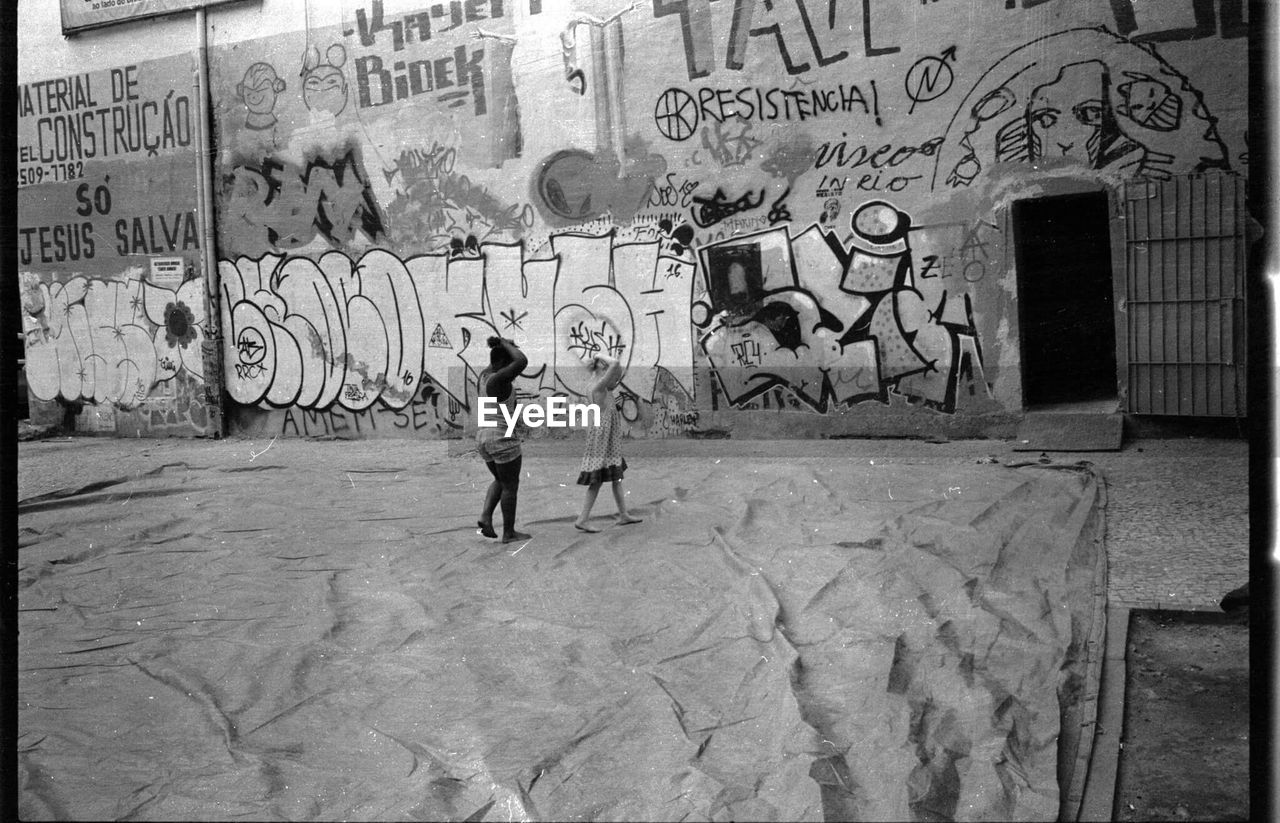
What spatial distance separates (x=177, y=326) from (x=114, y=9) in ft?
12.8

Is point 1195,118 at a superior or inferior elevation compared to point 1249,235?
superior

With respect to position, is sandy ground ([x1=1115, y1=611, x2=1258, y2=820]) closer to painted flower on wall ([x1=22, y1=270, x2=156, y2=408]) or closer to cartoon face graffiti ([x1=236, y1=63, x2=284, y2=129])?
cartoon face graffiti ([x1=236, y1=63, x2=284, y2=129])

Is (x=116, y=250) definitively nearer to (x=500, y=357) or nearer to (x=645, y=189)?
(x=645, y=189)

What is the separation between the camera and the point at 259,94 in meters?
12.5

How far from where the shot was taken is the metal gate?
8578 mm

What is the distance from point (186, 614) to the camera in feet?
18.6

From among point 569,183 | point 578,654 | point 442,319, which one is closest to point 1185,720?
point 578,654

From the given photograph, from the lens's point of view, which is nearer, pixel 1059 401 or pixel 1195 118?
pixel 1195 118

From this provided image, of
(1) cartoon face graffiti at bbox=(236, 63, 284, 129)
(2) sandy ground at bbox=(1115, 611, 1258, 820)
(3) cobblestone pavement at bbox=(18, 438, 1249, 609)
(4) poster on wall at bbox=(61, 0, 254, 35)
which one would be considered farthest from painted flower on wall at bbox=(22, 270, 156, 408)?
(2) sandy ground at bbox=(1115, 611, 1258, 820)

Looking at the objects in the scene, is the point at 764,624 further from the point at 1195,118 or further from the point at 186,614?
the point at 1195,118

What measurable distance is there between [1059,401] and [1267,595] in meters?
8.42

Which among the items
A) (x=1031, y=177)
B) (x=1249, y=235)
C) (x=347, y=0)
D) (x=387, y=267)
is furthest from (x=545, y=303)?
(x=1249, y=235)

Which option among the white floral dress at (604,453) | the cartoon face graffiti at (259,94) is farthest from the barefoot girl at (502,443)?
the cartoon face graffiti at (259,94)

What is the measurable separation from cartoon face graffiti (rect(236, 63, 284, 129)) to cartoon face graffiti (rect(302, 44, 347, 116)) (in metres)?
0.37
